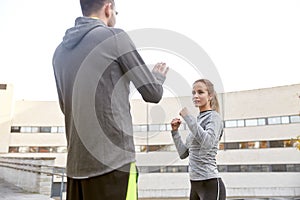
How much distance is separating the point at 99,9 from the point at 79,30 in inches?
4.0

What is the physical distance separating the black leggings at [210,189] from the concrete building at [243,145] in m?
13.3

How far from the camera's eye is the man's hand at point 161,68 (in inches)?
32.4

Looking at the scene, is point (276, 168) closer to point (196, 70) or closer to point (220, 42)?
point (220, 42)

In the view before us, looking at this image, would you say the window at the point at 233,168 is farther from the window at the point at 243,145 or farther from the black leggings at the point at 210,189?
the black leggings at the point at 210,189

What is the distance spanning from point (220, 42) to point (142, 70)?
5145 mm

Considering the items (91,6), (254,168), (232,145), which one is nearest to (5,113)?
(232,145)

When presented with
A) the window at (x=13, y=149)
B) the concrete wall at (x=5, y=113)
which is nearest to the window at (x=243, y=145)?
the window at (x=13, y=149)

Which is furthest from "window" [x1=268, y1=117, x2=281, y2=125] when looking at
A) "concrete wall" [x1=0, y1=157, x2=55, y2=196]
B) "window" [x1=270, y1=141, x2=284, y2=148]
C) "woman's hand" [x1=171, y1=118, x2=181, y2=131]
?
"woman's hand" [x1=171, y1=118, x2=181, y2=131]

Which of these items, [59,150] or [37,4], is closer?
[37,4]

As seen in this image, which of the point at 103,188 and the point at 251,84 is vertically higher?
the point at 251,84

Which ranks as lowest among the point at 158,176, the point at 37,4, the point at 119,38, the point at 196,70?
the point at 158,176

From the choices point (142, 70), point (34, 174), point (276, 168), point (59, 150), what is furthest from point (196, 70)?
point (59, 150)

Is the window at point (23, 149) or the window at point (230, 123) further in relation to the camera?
the window at point (23, 149)

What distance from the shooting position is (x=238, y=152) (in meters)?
Answer: 16.8
